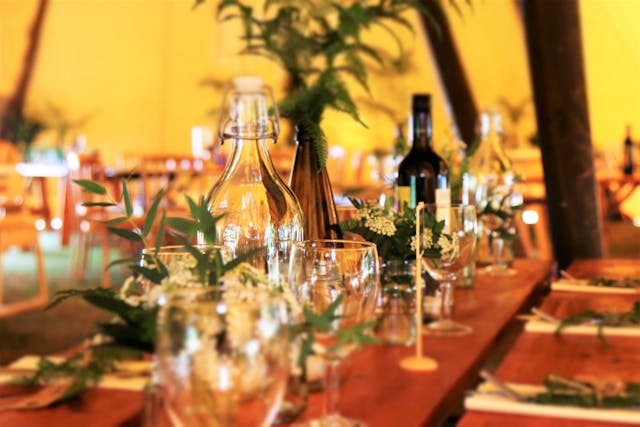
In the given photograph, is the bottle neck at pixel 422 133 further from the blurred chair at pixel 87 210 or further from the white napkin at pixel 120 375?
the blurred chair at pixel 87 210

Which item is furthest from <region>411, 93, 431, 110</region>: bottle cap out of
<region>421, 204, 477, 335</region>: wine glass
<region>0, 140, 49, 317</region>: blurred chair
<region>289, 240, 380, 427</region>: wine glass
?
<region>0, 140, 49, 317</region>: blurred chair

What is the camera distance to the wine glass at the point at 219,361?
0.65 m

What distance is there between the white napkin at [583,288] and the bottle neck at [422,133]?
359 millimetres

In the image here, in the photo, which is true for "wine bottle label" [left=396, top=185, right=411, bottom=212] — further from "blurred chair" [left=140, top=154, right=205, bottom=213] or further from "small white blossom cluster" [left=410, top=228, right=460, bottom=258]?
"blurred chair" [left=140, top=154, right=205, bottom=213]

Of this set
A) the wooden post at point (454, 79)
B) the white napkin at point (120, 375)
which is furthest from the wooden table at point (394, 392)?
the wooden post at point (454, 79)

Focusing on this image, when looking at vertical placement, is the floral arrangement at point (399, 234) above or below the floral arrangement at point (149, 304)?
above

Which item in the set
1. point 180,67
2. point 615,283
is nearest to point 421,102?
point 615,283

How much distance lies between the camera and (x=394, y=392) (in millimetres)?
1006

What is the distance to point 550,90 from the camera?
323 cm

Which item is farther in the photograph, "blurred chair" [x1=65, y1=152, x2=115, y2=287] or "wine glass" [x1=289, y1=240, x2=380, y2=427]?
"blurred chair" [x1=65, y1=152, x2=115, y2=287]

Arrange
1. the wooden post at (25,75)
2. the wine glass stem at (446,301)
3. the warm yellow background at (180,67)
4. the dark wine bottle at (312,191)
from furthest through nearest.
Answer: the warm yellow background at (180,67)
the wooden post at (25,75)
the dark wine bottle at (312,191)
the wine glass stem at (446,301)

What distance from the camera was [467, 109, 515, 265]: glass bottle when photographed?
2.04 m

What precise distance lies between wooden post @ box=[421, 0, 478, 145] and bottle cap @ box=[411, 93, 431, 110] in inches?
139

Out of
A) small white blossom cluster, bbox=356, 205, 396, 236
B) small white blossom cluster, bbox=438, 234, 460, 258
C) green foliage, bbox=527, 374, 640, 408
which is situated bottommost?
green foliage, bbox=527, 374, 640, 408
